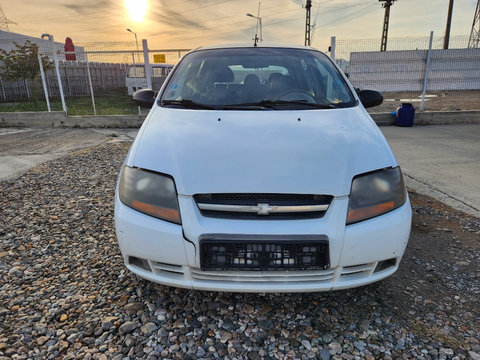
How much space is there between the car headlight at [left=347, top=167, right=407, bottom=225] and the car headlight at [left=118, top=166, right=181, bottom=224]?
35.3 inches

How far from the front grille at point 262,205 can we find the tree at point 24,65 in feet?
40.6

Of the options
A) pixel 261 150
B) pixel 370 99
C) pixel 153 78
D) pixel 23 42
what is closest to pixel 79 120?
pixel 153 78

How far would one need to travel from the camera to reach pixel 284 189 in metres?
1.61

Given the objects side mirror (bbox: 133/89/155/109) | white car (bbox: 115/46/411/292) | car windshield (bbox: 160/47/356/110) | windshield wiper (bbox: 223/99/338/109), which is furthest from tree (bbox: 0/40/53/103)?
white car (bbox: 115/46/411/292)

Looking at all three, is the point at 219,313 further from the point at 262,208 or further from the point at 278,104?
the point at 278,104

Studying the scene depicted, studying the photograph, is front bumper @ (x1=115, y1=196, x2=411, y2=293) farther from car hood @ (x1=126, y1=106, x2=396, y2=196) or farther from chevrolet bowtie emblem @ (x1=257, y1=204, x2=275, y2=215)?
car hood @ (x1=126, y1=106, x2=396, y2=196)

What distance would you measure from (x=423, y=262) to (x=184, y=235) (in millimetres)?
1890

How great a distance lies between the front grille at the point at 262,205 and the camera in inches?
63.0

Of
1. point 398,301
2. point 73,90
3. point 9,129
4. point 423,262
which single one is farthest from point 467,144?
point 73,90

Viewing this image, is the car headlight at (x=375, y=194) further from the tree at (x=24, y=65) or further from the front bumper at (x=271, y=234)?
the tree at (x=24, y=65)

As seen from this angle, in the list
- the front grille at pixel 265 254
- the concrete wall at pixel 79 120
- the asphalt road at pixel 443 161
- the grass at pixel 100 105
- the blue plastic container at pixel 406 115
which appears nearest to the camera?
the front grille at pixel 265 254

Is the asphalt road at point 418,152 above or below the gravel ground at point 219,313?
above

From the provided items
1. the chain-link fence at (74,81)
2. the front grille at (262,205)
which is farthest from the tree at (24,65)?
the front grille at (262,205)

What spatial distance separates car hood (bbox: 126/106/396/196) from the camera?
1631 millimetres
